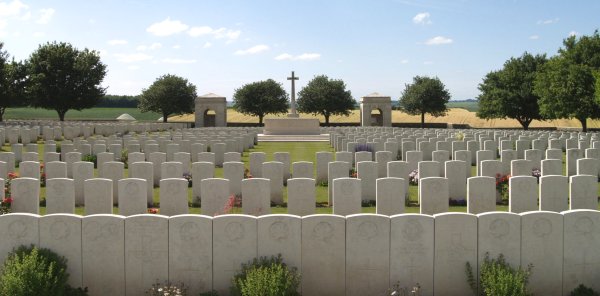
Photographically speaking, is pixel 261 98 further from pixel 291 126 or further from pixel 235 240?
pixel 235 240

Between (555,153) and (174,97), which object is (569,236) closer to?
(555,153)

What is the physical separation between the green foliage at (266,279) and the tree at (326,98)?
59.5 metres

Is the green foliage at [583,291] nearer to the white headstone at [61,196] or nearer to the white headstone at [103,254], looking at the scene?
the white headstone at [103,254]

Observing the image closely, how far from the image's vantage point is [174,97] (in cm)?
6494

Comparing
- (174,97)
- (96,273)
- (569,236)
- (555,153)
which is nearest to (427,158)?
(555,153)

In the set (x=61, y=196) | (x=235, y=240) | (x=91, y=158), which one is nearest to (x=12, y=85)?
(x=91, y=158)

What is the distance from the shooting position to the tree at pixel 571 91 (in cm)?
3700

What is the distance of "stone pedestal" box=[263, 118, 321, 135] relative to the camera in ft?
131

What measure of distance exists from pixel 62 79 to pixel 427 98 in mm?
37290

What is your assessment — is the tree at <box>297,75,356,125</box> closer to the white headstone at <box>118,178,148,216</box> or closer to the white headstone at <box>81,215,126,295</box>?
the white headstone at <box>118,178,148,216</box>

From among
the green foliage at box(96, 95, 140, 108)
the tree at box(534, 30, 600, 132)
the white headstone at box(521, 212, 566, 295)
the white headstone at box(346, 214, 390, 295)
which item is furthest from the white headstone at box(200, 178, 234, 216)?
the green foliage at box(96, 95, 140, 108)

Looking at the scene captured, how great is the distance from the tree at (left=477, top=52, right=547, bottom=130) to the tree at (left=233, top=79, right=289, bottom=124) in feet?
74.8

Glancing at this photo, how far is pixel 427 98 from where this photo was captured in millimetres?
65938

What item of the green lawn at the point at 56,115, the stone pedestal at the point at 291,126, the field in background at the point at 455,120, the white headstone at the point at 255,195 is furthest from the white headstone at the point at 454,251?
the green lawn at the point at 56,115
